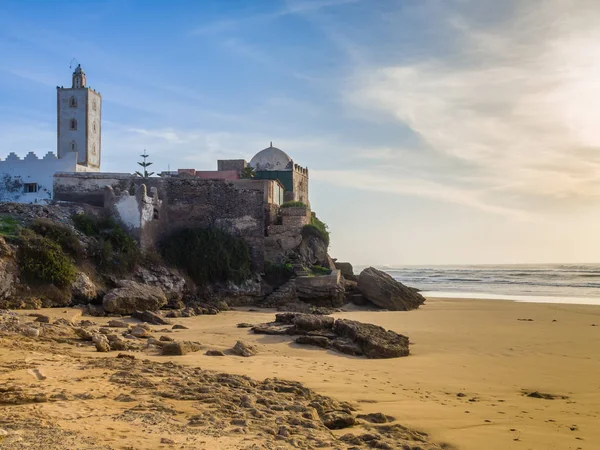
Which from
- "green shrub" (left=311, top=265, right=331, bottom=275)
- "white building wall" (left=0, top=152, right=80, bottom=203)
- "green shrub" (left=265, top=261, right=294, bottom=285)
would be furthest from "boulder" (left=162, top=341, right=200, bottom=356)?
"white building wall" (left=0, top=152, right=80, bottom=203)

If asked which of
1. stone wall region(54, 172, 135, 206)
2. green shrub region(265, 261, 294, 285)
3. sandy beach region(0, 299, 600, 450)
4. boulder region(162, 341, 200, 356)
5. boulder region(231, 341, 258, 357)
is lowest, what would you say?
sandy beach region(0, 299, 600, 450)

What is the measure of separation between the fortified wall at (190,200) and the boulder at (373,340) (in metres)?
10.4

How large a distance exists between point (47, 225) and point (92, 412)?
40.2 feet

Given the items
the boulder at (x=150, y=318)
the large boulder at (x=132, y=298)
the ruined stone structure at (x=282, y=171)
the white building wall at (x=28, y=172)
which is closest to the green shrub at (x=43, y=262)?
the large boulder at (x=132, y=298)

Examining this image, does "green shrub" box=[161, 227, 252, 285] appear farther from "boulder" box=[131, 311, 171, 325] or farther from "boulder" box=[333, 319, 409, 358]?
"boulder" box=[333, 319, 409, 358]

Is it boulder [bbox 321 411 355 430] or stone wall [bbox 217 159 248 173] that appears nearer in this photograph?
boulder [bbox 321 411 355 430]

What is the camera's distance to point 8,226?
15.3 metres

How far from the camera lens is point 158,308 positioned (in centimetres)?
1627

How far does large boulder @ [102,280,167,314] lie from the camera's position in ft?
48.6

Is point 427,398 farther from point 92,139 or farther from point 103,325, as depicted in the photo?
point 92,139

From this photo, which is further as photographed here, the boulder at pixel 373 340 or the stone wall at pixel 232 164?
the stone wall at pixel 232 164

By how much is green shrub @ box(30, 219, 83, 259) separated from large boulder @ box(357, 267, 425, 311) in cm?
1089

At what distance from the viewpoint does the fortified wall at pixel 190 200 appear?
20969 mm

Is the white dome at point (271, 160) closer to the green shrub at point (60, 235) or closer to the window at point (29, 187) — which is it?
the window at point (29, 187)
